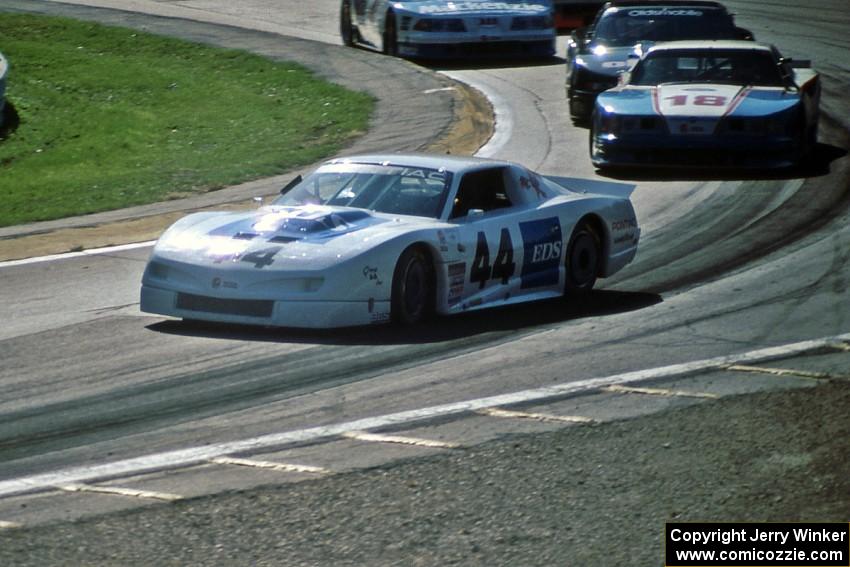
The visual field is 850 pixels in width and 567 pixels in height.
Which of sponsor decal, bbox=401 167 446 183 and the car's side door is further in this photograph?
sponsor decal, bbox=401 167 446 183

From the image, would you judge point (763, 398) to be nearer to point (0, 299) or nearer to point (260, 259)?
point (260, 259)

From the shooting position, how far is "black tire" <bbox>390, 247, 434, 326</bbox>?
10.1 m

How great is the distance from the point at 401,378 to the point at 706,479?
2.42 metres

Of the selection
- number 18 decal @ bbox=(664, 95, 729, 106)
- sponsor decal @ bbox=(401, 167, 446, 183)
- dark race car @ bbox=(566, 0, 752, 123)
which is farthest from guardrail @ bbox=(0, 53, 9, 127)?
sponsor decal @ bbox=(401, 167, 446, 183)

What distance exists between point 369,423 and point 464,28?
18.0 metres

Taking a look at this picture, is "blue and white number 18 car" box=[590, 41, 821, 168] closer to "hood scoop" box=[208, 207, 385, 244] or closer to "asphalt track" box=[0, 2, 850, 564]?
"asphalt track" box=[0, 2, 850, 564]

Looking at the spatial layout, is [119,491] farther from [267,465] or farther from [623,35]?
[623,35]

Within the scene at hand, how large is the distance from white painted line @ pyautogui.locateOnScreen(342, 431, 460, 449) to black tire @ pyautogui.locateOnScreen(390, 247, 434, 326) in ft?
A: 8.57

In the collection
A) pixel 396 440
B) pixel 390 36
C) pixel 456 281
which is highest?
pixel 396 440

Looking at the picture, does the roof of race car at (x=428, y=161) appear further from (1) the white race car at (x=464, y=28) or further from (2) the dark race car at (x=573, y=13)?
(2) the dark race car at (x=573, y=13)

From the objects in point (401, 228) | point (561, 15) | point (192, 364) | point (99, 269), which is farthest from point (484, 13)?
point (192, 364)

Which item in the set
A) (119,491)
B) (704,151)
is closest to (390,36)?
(704,151)

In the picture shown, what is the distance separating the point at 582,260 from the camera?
11914 mm

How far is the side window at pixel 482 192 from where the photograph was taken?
1100 centimetres
